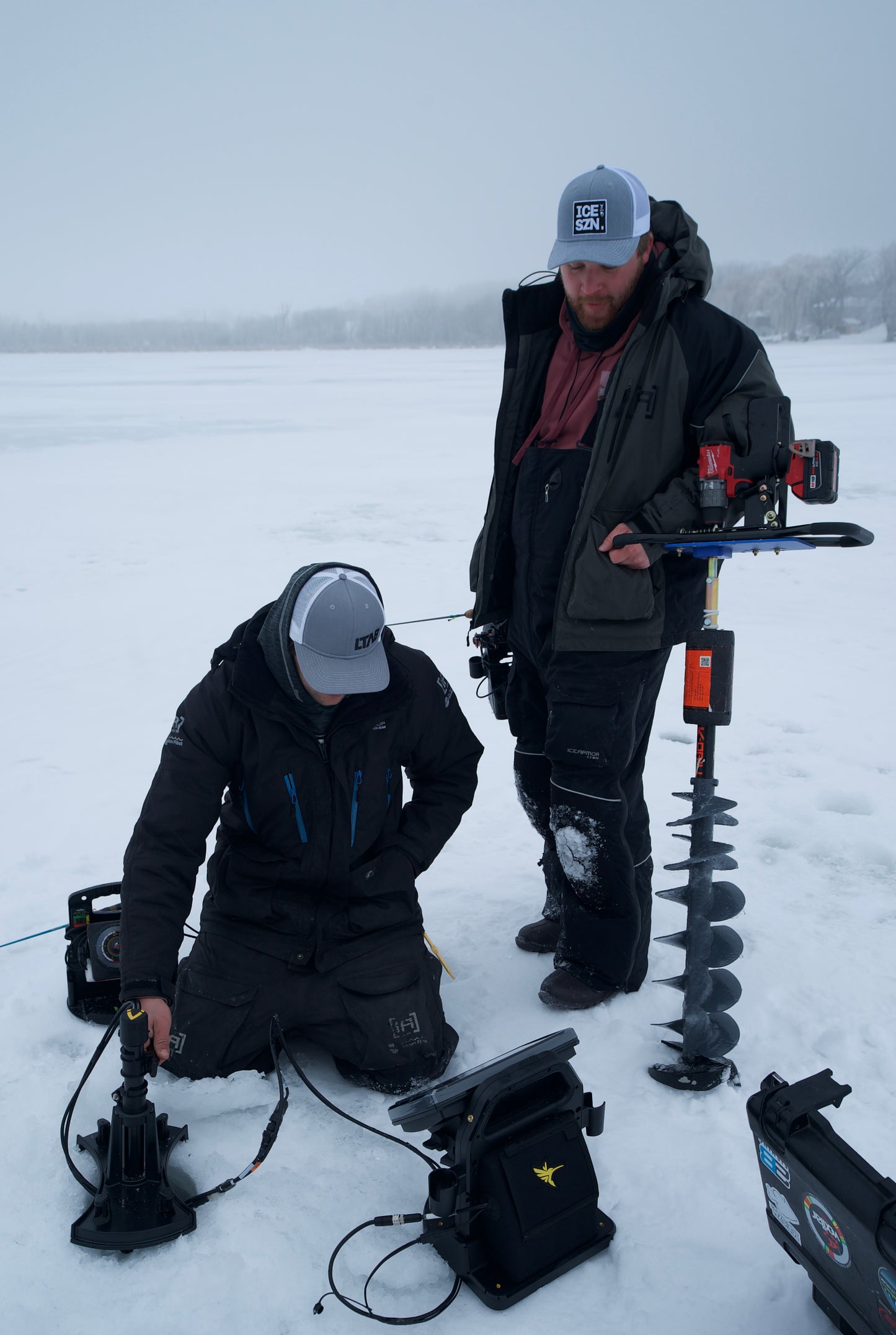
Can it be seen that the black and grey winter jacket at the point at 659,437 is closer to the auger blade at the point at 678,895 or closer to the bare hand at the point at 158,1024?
the auger blade at the point at 678,895

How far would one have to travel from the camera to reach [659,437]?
2.23 metres

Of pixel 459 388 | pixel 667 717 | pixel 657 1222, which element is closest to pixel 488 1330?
pixel 657 1222

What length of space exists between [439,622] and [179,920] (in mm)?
3970

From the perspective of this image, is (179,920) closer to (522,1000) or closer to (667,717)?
(522,1000)

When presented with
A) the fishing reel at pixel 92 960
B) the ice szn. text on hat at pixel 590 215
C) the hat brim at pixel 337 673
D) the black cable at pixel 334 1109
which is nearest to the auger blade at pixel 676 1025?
the black cable at pixel 334 1109

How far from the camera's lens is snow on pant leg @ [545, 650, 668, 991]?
92.8 inches

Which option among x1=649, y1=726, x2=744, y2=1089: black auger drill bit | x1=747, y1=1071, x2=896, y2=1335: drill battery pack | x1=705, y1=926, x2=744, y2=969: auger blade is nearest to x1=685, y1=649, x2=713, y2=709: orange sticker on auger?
x1=649, y1=726, x2=744, y2=1089: black auger drill bit

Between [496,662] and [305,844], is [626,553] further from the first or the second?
[305,844]

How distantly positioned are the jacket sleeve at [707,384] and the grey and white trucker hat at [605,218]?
20 centimetres

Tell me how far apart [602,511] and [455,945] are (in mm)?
1344

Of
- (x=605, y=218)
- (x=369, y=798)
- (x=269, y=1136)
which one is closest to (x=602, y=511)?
(x=605, y=218)

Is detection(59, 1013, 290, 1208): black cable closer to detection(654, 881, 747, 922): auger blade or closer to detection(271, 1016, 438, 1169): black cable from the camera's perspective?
detection(271, 1016, 438, 1169): black cable

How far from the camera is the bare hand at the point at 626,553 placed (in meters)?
2.20

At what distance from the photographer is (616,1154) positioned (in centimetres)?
207
